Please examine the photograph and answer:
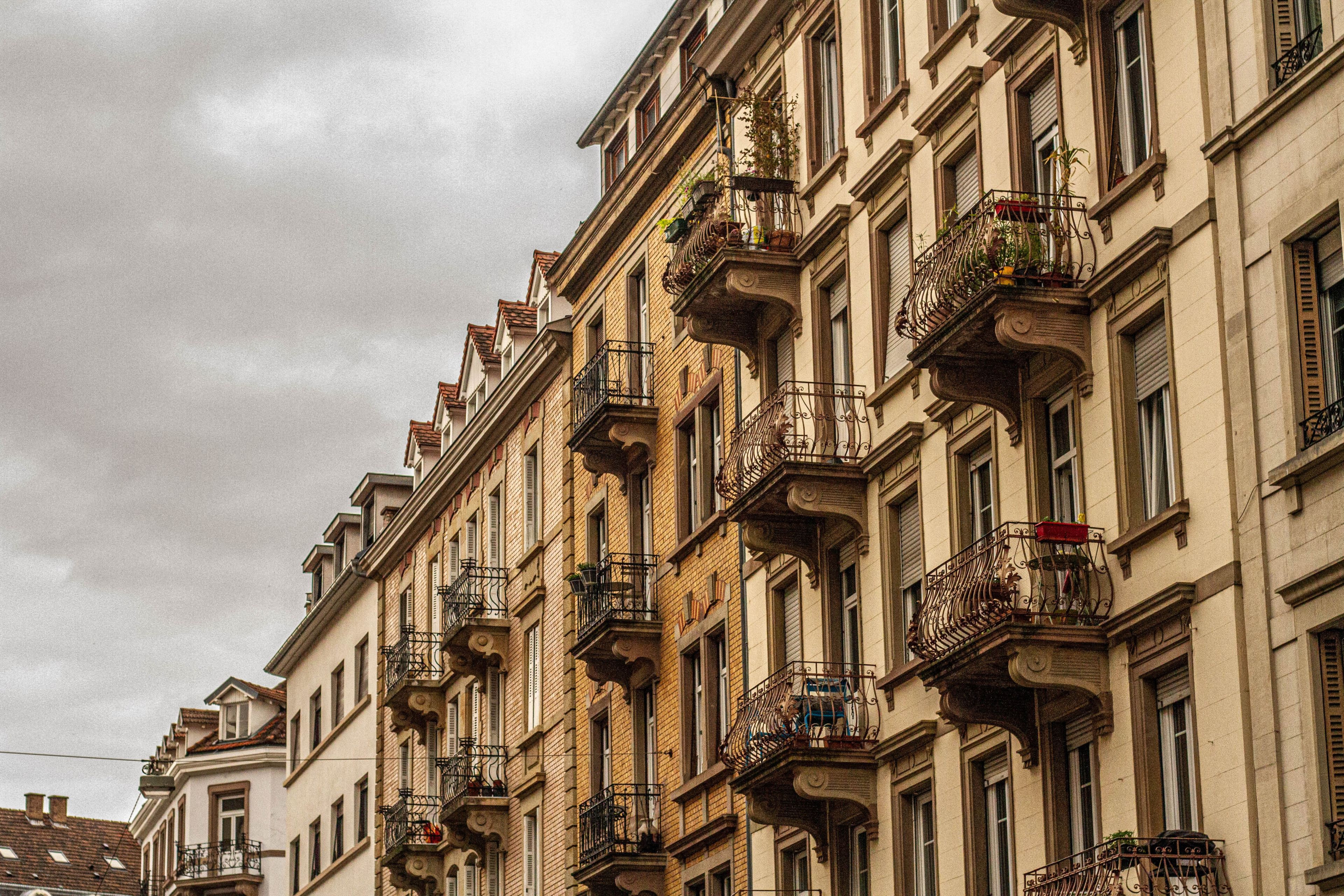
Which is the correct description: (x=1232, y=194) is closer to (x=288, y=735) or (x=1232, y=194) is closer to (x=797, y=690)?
(x=797, y=690)

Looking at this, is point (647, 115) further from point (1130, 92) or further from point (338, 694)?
point (338, 694)

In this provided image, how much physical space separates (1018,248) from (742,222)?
8988 mm

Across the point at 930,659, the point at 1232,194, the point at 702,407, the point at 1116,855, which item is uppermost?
the point at 702,407

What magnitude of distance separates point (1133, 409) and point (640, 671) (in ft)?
51.2

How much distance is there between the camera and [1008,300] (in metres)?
23.6

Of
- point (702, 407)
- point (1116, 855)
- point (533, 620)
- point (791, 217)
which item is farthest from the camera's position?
point (533, 620)

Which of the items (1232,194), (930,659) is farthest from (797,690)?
(1232,194)

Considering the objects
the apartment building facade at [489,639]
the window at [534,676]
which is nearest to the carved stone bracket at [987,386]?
the apartment building facade at [489,639]

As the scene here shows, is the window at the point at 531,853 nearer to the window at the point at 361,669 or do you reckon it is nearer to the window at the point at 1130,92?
the window at the point at 361,669

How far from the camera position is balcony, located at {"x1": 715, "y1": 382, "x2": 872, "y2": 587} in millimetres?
29000

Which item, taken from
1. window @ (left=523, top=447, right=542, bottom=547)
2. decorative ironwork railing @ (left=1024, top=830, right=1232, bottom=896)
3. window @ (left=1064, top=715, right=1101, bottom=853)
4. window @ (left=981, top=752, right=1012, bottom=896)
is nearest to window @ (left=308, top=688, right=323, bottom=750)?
window @ (left=523, top=447, right=542, bottom=547)

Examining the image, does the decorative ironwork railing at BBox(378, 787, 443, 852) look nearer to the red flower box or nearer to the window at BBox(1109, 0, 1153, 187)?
the red flower box

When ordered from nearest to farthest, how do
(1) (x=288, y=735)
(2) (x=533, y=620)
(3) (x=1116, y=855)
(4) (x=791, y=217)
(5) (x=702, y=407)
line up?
(3) (x=1116, y=855) < (4) (x=791, y=217) < (5) (x=702, y=407) < (2) (x=533, y=620) < (1) (x=288, y=735)

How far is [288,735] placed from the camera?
65.1 m
